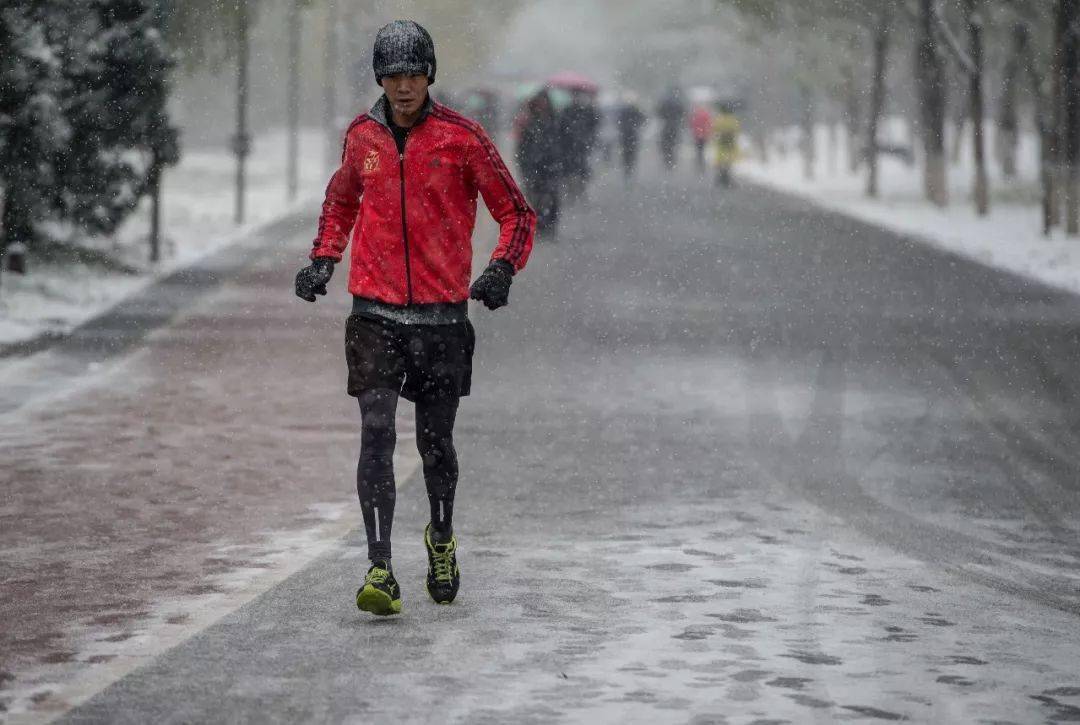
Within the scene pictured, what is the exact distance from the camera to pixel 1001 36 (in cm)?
4906

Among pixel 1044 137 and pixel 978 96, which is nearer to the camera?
pixel 978 96

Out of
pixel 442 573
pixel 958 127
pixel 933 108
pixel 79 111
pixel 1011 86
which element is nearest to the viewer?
pixel 442 573

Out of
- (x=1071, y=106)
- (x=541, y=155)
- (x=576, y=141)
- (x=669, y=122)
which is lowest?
(x=669, y=122)

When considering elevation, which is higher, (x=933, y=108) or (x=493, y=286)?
(x=493, y=286)

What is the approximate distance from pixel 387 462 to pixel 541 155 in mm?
23324

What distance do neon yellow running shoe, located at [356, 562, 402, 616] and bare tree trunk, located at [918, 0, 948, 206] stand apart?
3450cm

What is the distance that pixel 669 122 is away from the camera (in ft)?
206

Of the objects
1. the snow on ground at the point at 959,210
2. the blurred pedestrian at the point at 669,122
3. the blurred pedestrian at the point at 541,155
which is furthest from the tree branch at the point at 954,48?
the blurred pedestrian at the point at 669,122

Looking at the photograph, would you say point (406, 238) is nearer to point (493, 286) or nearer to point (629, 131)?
point (493, 286)

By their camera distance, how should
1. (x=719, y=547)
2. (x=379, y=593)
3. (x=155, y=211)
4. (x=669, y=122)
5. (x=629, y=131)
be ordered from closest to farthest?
(x=379, y=593)
(x=719, y=547)
(x=155, y=211)
(x=629, y=131)
(x=669, y=122)

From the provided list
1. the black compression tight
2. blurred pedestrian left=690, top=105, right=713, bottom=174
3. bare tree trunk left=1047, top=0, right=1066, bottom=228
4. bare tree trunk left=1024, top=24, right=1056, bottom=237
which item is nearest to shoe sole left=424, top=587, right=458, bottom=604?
the black compression tight

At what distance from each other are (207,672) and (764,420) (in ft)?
24.5

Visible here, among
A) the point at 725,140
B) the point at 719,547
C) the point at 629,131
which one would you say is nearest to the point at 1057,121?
the point at 725,140

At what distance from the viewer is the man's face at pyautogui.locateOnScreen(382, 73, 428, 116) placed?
728 cm
